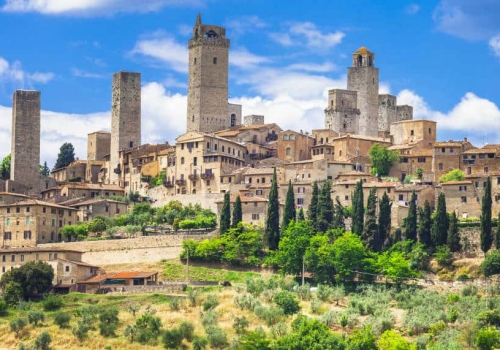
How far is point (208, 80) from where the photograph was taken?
11256cm

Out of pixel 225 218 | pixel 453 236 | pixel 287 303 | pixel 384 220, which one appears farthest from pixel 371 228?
pixel 287 303

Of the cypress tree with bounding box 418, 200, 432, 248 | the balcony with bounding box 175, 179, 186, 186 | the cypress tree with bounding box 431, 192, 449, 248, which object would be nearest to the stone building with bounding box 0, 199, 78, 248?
the balcony with bounding box 175, 179, 186, 186

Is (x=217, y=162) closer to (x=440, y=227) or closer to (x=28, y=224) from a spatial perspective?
(x=28, y=224)

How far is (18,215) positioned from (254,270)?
17684mm

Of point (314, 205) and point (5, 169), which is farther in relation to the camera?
point (5, 169)

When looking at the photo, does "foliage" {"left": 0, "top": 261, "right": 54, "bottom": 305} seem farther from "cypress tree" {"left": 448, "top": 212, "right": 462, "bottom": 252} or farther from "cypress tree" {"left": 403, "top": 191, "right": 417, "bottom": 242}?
"cypress tree" {"left": 448, "top": 212, "right": 462, "bottom": 252}

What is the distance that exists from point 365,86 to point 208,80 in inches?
635

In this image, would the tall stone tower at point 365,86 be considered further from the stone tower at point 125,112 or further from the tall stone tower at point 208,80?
the stone tower at point 125,112

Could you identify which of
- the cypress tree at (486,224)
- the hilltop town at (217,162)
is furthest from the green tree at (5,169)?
the cypress tree at (486,224)

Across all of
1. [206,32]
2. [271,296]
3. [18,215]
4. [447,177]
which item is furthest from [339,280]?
[206,32]

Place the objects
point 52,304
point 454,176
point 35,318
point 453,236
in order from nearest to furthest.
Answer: point 35,318, point 52,304, point 453,236, point 454,176

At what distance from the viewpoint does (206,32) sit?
113938 mm

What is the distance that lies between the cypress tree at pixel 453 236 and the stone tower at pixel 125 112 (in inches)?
1487

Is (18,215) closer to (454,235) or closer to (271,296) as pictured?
(271,296)
